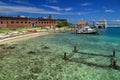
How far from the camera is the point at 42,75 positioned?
16703 millimetres

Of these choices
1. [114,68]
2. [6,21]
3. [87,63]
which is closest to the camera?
[114,68]

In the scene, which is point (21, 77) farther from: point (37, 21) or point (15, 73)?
point (37, 21)

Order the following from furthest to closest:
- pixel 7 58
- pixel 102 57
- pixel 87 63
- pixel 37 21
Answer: pixel 37 21
pixel 102 57
pixel 7 58
pixel 87 63

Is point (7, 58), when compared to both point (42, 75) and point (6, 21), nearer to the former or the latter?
point (42, 75)

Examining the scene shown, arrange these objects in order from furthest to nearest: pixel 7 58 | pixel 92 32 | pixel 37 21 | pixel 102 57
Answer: pixel 37 21, pixel 92 32, pixel 102 57, pixel 7 58

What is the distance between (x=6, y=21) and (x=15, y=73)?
60.8 meters

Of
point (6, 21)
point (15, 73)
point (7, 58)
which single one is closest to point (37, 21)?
point (6, 21)

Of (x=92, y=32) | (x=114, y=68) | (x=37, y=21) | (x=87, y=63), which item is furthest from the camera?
(x=37, y=21)

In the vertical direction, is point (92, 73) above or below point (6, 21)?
below

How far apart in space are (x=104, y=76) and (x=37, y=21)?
248 ft

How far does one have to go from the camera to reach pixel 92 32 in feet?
222

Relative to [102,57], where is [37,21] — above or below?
above

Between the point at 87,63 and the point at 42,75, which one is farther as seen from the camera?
the point at 87,63

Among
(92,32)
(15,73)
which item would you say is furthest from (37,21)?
(15,73)
